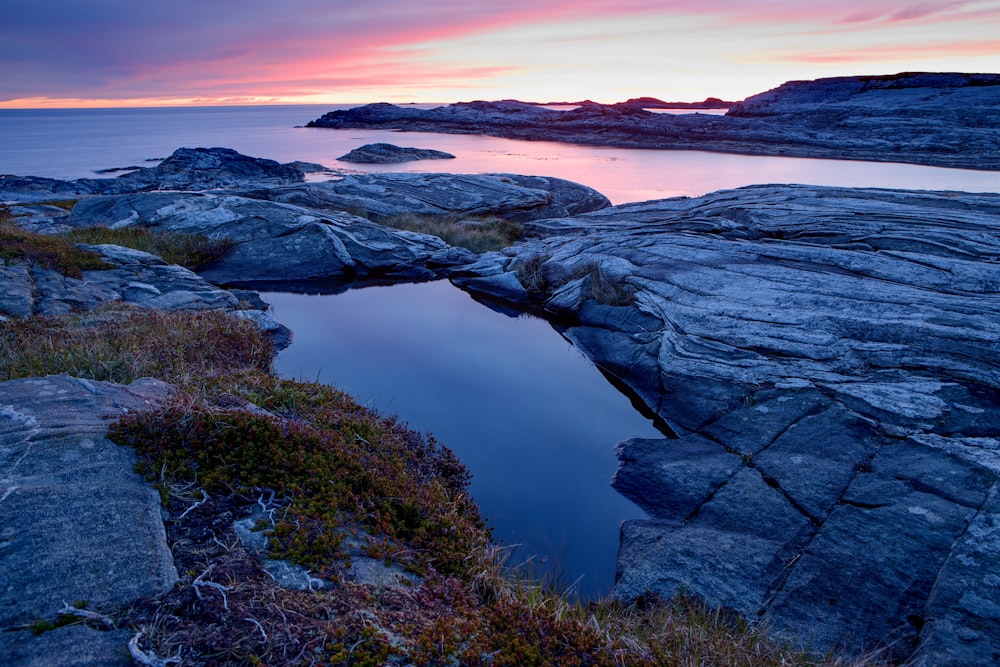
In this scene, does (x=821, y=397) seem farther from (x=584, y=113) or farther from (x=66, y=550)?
(x=584, y=113)

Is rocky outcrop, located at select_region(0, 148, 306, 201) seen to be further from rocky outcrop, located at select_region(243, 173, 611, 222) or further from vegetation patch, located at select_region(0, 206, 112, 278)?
vegetation patch, located at select_region(0, 206, 112, 278)

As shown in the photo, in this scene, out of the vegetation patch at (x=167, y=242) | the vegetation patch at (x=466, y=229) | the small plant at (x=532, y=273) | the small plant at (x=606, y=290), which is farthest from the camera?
the vegetation patch at (x=466, y=229)

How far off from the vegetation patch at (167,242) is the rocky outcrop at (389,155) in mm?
54155

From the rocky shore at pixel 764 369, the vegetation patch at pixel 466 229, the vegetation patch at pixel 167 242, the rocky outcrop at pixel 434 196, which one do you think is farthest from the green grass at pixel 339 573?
the rocky outcrop at pixel 434 196

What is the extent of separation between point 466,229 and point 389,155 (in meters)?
49.9

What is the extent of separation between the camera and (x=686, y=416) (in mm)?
12984

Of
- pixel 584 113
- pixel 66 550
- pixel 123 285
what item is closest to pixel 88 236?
pixel 123 285

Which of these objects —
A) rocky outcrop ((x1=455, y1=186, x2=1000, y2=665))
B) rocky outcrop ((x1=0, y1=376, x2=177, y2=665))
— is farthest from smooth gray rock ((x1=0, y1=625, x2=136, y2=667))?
rocky outcrop ((x1=455, y1=186, x2=1000, y2=665))

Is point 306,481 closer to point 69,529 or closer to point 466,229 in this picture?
point 69,529

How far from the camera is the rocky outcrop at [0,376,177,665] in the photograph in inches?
177

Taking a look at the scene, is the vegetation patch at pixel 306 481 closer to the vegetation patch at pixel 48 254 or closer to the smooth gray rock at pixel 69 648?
the smooth gray rock at pixel 69 648

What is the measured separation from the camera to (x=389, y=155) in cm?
7831

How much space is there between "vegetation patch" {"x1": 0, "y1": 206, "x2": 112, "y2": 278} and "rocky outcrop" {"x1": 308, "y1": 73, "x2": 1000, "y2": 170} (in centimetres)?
6880

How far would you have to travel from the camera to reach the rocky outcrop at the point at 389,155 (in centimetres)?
7769
